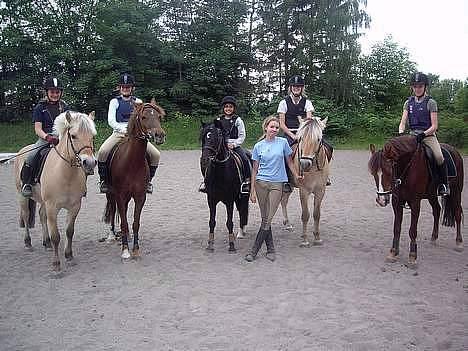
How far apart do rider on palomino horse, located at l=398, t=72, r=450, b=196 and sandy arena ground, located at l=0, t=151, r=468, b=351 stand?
1372 millimetres

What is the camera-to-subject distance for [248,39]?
3181 centimetres

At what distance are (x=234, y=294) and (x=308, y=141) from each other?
263 cm

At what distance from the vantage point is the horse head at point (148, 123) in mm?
5457

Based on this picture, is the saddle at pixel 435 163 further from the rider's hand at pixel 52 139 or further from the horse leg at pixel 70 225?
the rider's hand at pixel 52 139

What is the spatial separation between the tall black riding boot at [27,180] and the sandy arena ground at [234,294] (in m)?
1.05

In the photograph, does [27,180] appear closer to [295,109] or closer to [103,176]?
[103,176]

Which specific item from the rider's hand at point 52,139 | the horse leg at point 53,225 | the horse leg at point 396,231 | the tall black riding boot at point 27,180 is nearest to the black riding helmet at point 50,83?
the rider's hand at point 52,139

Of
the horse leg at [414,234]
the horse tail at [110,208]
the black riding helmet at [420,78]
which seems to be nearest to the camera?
the horse leg at [414,234]

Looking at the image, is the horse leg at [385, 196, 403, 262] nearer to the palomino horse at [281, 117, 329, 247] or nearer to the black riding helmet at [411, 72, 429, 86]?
the palomino horse at [281, 117, 329, 247]

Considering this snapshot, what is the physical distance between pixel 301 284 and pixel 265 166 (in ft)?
5.92

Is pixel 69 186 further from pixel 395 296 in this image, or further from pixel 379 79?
pixel 379 79

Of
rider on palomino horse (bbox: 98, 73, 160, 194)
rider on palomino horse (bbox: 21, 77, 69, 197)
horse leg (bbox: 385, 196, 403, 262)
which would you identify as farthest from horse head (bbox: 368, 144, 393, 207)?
rider on palomino horse (bbox: 21, 77, 69, 197)

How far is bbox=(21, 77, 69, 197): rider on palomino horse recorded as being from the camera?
6.10 m

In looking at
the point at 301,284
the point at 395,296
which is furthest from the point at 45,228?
the point at 395,296
